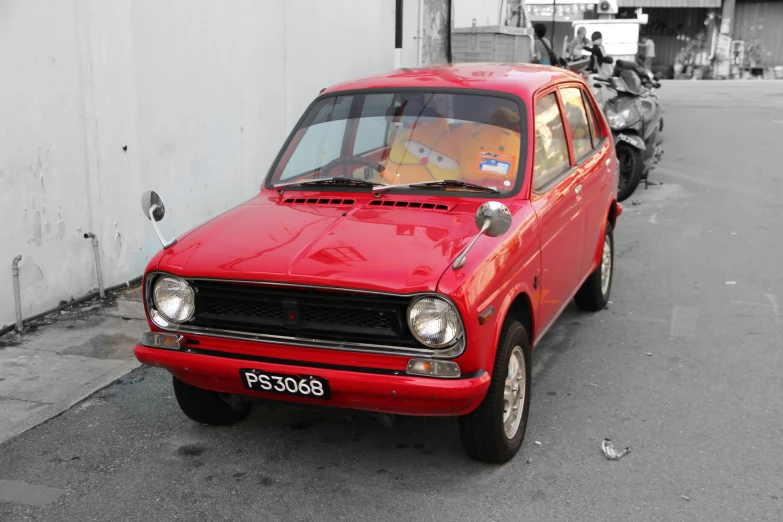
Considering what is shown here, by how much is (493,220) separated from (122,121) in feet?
13.3

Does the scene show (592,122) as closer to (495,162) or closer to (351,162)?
(495,162)

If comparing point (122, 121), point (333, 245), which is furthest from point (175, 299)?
point (122, 121)

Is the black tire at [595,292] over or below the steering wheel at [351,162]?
below

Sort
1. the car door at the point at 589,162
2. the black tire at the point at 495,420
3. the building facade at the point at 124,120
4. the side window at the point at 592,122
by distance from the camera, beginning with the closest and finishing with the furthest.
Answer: the black tire at the point at 495,420 < the car door at the point at 589,162 < the building facade at the point at 124,120 < the side window at the point at 592,122

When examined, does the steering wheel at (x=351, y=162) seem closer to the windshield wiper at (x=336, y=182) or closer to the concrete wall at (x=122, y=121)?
the windshield wiper at (x=336, y=182)

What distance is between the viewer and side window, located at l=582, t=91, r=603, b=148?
20.2 ft

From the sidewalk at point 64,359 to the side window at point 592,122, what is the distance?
348cm

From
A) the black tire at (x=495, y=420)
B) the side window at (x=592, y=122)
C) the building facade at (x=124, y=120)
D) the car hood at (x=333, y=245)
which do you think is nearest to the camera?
the car hood at (x=333, y=245)

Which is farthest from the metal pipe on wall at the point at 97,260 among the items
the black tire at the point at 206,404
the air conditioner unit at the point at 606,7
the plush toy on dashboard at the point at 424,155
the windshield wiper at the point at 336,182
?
the air conditioner unit at the point at 606,7

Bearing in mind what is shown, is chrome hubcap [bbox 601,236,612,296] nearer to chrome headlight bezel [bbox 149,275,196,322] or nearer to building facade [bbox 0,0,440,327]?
building facade [bbox 0,0,440,327]

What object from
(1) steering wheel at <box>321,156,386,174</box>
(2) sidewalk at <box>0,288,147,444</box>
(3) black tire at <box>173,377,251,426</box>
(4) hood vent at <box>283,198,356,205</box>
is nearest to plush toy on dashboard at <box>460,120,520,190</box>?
(1) steering wheel at <box>321,156,386,174</box>

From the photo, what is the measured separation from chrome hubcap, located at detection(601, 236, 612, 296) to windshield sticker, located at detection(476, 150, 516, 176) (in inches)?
84.2

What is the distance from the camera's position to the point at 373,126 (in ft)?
16.2

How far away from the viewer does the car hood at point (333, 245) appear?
3.61 meters
